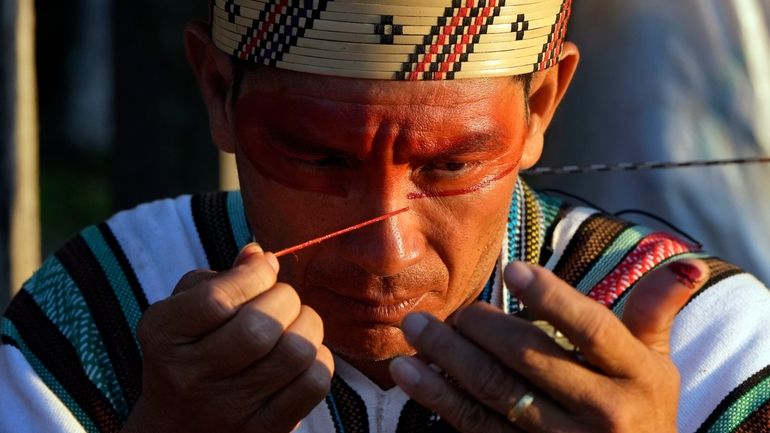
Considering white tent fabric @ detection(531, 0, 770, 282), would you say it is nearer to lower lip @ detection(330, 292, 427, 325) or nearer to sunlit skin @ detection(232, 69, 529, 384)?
sunlit skin @ detection(232, 69, 529, 384)

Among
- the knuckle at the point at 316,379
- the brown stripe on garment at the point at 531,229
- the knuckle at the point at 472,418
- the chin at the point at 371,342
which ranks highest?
the knuckle at the point at 472,418

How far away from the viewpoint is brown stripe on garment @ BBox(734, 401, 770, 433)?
2920mm

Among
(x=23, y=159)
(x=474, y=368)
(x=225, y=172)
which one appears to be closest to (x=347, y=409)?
(x=474, y=368)

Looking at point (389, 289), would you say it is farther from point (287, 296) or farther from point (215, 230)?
point (215, 230)

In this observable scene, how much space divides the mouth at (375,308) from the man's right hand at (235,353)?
1.04 feet

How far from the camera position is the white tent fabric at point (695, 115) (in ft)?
14.5

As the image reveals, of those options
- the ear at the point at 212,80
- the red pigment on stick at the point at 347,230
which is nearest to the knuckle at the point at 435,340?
the red pigment on stick at the point at 347,230

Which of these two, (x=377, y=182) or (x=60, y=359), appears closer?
(x=377, y=182)

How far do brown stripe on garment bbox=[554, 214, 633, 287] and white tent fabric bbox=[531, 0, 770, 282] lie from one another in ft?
3.92

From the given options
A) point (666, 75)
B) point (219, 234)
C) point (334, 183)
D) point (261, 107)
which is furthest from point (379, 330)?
point (666, 75)

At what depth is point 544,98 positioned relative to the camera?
9.89ft

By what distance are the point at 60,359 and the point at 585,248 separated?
1.30m

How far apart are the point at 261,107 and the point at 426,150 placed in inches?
14.3

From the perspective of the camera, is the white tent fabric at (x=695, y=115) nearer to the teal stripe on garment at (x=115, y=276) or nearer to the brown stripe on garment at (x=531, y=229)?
the brown stripe on garment at (x=531, y=229)
